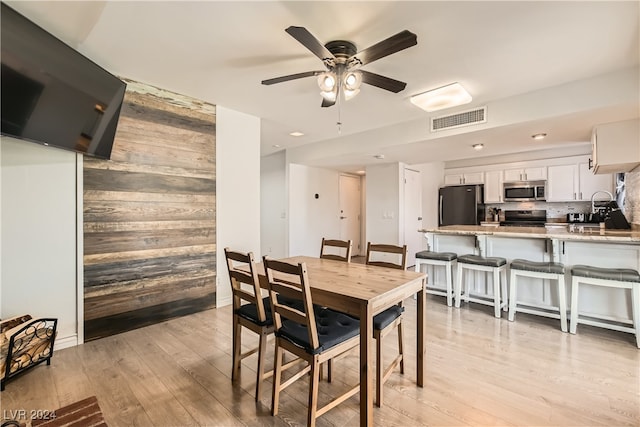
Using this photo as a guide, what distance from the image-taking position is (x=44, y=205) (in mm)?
2471

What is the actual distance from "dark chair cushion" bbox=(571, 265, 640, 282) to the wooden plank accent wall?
151 inches

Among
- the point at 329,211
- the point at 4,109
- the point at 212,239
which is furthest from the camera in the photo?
the point at 329,211

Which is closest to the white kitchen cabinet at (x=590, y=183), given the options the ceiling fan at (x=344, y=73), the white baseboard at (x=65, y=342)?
the ceiling fan at (x=344, y=73)

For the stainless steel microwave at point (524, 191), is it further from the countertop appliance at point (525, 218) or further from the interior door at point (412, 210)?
the interior door at point (412, 210)

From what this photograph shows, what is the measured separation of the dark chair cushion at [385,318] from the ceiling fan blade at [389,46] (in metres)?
1.69

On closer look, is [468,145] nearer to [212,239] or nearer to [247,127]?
[247,127]

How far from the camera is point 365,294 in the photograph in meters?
1.58

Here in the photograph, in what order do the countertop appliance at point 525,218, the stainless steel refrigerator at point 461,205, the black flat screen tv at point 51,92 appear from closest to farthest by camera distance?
the black flat screen tv at point 51,92
the countertop appliance at point 525,218
the stainless steel refrigerator at point 461,205

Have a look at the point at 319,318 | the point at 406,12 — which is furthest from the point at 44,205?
the point at 406,12

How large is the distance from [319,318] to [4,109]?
2.36m

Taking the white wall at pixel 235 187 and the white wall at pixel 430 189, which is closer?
the white wall at pixel 235 187

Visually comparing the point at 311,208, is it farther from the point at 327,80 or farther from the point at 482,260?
the point at 327,80

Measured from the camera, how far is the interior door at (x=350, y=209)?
7.13 meters

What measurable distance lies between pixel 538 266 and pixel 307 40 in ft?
10.2
